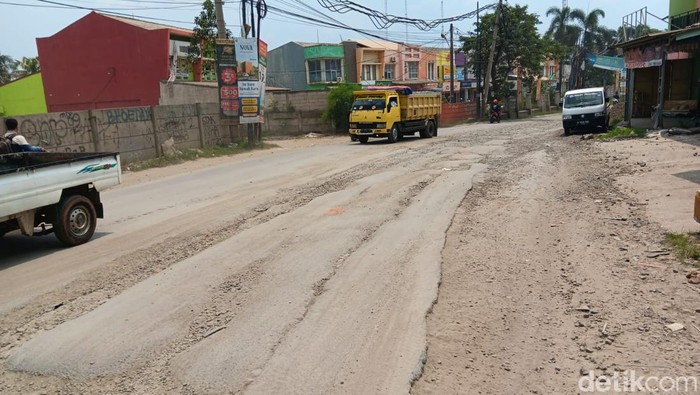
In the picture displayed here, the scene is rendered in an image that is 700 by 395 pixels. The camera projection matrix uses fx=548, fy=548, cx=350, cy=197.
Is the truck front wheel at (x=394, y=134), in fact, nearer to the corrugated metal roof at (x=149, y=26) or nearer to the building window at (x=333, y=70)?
the corrugated metal roof at (x=149, y=26)

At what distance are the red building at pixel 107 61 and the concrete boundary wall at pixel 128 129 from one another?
523 inches

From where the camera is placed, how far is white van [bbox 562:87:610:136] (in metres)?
22.8

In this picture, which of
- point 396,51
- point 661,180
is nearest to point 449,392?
point 661,180

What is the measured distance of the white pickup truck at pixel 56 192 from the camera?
6.95 m

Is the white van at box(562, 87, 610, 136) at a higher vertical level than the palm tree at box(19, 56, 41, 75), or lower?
lower

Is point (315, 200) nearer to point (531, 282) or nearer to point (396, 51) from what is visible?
point (531, 282)

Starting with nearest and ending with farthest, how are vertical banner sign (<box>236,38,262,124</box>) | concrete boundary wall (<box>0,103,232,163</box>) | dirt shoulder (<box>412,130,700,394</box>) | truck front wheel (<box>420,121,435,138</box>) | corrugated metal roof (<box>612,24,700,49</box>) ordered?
dirt shoulder (<box>412,130,700,394</box>) < concrete boundary wall (<box>0,103,232,163</box>) < corrugated metal roof (<box>612,24,700,49</box>) < vertical banner sign (<box>236,38,262,124</box>) < truck front wheel (<box>420,121,435,138</box>)

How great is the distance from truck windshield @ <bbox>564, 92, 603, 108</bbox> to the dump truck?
272 inches

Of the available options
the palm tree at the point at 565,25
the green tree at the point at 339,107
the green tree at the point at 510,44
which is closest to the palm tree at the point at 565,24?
the palm tree at the point at 565,25

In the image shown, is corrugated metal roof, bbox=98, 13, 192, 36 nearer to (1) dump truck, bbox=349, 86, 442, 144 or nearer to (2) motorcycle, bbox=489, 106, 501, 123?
(1) dump truck, bbox=349, 86, 442, 144

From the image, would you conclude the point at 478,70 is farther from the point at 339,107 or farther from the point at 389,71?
the point at 339,107

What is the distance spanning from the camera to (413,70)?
2397 inches

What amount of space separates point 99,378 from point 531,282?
13.6 ft

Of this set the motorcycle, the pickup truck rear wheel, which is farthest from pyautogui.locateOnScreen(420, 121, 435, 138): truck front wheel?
the pickup truck rear wheel
